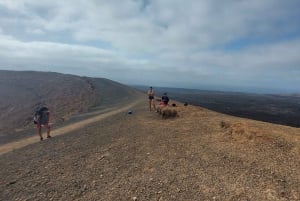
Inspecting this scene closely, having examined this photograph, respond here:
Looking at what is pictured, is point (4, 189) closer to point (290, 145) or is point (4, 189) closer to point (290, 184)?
point (290, 184)

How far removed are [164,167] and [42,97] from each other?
50063 millimetres

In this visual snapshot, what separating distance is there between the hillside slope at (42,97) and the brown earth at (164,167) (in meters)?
15.7

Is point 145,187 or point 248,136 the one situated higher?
point 248,136

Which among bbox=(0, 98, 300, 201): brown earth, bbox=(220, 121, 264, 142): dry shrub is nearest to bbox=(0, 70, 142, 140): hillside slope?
bbox=(0, 98, 300, 201): brown earth

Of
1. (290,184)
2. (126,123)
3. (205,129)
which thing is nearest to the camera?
(290,184)

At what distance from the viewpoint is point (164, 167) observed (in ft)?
32.5

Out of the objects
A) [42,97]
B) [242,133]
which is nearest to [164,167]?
[242,133]

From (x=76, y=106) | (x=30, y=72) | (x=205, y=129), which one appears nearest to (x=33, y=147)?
(x=205, y=129)

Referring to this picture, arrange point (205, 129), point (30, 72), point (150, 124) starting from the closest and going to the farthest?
point (205, 129) < point (150, 124) < point (30, 72)

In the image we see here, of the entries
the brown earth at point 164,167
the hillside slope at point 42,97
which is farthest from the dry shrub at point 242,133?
the hillside slope at point 42,97

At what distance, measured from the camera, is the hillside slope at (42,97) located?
3736cm

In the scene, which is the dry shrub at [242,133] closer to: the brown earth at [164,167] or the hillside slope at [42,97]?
the brown earth at [164,167]

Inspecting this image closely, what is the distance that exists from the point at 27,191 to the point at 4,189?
107 cm

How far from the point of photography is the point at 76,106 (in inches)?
1575
